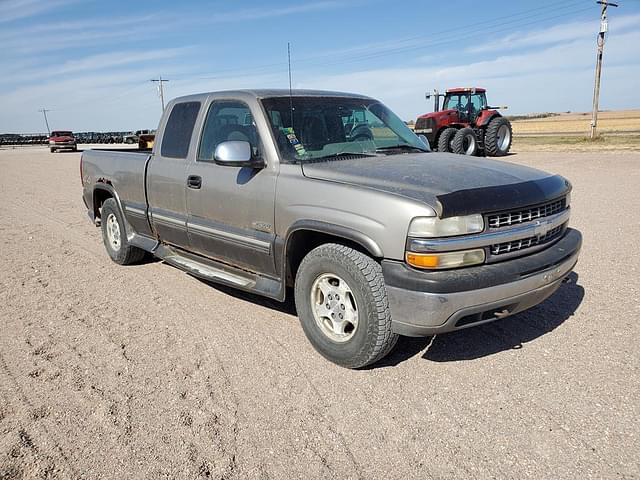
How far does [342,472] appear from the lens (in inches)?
100

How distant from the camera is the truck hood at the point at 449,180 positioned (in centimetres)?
307

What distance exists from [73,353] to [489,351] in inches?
122

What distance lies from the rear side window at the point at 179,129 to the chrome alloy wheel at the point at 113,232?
1602 mm

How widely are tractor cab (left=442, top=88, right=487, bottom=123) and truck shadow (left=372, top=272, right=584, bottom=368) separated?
54.3ft

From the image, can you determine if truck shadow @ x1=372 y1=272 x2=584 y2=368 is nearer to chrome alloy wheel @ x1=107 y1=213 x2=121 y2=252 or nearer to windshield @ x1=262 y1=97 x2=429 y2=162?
windshield @ x1=262 y1=97 x2=429 y2=162

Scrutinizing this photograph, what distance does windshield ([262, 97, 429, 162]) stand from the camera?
13.4 feet

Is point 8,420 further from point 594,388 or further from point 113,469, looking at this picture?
point 594,388

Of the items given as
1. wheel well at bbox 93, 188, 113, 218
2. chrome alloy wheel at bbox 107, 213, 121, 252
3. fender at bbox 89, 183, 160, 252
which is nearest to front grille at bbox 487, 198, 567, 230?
fender at bbox 89, 183, 160, 252

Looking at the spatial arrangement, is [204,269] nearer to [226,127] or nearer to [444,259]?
[226,127]

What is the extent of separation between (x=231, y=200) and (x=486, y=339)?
2.30 metres

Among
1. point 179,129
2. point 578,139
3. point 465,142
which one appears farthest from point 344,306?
point 578,139

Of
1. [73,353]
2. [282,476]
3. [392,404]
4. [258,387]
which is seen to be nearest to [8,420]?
[73,353]

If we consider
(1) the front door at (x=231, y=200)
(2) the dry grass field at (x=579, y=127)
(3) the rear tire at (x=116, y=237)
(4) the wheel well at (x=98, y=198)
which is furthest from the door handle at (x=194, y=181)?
(2) the dry grass field at (x=579, y=127)

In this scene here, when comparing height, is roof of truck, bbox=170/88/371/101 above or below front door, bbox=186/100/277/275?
above
